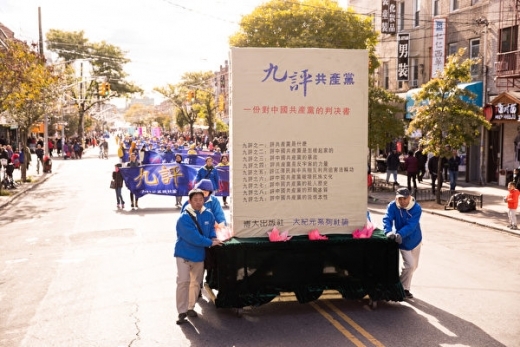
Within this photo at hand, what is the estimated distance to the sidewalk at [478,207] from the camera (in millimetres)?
16812

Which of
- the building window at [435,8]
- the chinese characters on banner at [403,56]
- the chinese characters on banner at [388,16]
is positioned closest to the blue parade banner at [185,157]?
the chinese characters on banner at [403,56]

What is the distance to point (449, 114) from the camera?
64.4 ft

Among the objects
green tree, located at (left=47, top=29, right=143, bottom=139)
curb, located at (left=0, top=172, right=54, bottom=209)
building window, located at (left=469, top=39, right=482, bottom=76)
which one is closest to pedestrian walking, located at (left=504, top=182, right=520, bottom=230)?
building window, located at (left=469, top=39, right=482, bottom=76)

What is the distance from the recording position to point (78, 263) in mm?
11266

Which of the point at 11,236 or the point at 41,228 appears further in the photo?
the point at 41,228

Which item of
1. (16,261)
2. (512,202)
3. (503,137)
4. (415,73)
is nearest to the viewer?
(16,261)

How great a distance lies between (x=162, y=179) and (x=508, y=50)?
54.2ft

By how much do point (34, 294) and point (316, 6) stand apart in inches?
980

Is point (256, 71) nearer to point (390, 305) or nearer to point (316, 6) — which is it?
point (390, 305)

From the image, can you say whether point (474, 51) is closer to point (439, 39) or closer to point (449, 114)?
point (439, 39)

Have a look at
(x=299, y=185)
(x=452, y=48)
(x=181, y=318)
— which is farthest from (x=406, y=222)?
(x=452, y=48)

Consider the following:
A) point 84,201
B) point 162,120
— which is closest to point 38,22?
point 84,201

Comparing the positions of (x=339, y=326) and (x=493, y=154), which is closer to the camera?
(x=339, y=326)

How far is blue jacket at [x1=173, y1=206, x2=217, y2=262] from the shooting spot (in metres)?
7.50
